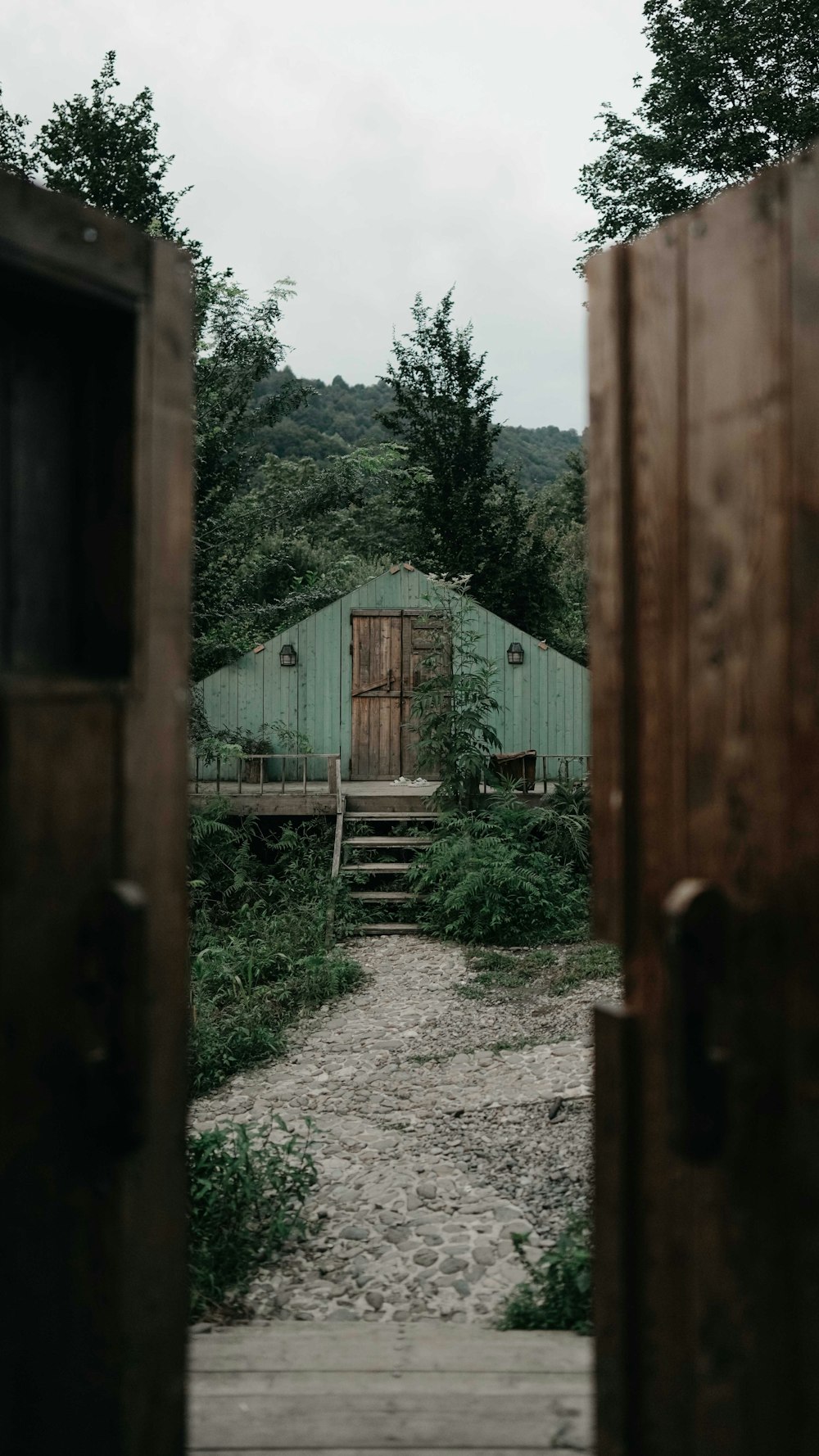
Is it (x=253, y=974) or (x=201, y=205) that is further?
(x=201, y=205)

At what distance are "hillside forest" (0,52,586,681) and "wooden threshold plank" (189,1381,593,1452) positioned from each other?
1047 centimetres

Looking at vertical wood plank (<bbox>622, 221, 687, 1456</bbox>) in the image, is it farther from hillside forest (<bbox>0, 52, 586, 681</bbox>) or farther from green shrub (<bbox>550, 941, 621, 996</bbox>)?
hillside forest (<bbox>0, 52, 586, 681</bbox>)

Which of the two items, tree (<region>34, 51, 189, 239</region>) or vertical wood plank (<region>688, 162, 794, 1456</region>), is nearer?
vertical wood plank (<region>688, 162, 794, 1456</region>)

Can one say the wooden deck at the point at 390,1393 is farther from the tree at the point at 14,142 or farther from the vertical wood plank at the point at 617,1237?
the tree at the point at 14,142

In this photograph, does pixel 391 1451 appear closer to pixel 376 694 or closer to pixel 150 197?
pixel 376 694

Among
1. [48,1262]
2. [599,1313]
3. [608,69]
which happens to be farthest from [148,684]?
[608,69]

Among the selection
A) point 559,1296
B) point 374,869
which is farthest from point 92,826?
point 374,869

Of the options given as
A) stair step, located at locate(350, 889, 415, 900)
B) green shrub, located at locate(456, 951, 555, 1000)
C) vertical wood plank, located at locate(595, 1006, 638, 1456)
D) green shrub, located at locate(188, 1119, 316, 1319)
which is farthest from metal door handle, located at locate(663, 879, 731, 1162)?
stair step, located at locate(350, 889, 415, 900)

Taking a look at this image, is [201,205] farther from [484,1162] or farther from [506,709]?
[484,1162]

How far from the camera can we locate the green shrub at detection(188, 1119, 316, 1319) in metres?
3.51

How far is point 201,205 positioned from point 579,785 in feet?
155

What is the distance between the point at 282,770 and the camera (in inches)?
480

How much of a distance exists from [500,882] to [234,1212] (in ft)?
17.7

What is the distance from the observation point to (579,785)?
10930 mm
